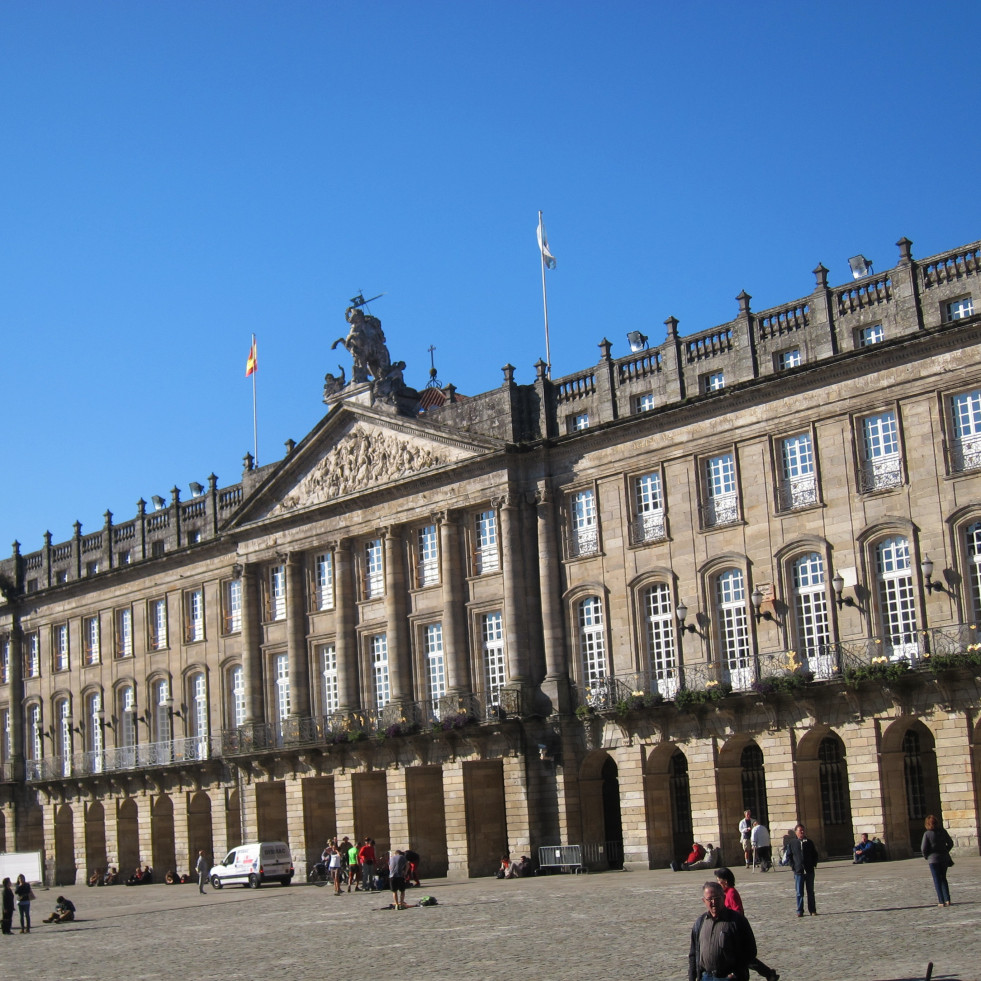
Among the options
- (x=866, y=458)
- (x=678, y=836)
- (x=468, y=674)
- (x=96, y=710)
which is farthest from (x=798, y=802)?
(x=96, y=710)

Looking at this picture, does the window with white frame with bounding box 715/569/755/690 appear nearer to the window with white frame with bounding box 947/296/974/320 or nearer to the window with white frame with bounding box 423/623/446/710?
the window with white frame with bounding box 947/296/974/320

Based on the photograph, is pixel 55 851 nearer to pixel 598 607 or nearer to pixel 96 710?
pixel 96 710

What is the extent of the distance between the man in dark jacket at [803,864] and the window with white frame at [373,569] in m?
24.9

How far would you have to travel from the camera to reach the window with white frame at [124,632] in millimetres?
58750

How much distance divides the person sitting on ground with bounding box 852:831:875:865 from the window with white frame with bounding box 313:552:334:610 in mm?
20602

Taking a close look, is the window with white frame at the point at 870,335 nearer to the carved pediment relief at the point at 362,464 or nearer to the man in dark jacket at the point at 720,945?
the carved pediment relief at the point at 362,464

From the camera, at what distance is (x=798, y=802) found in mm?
36094

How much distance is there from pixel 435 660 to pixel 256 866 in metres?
8.71

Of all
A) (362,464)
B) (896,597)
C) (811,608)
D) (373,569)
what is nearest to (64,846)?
(373,569)

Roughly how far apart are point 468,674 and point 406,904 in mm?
11387

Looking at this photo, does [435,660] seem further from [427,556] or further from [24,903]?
[24,903]

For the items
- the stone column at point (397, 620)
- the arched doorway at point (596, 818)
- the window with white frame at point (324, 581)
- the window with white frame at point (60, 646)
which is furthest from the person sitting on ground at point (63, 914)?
the window with white frame at point (60, 646)

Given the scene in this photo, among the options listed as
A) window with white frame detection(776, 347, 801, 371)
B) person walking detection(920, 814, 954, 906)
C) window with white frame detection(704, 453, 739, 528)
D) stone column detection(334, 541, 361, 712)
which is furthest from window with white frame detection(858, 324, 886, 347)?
stone column detection(334, 541, 361, 712)

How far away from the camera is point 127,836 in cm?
5819
